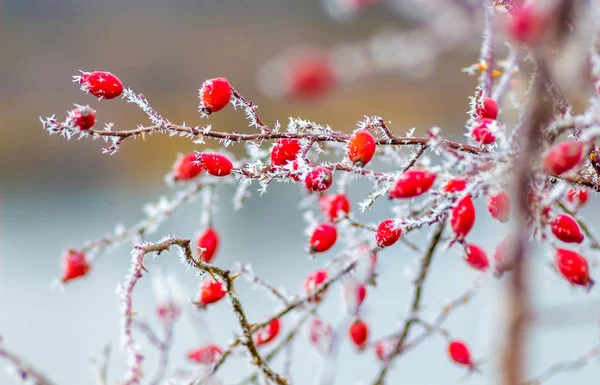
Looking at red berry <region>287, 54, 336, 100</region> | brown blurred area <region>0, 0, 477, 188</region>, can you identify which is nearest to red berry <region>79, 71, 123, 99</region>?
red berry <region>287, 54, 336, 100</region>

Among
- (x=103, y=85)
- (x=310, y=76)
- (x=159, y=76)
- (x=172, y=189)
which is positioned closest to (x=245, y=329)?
(x=103, y=85)

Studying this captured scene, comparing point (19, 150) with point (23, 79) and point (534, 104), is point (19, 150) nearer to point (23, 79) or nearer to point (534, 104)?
point (23, 79)

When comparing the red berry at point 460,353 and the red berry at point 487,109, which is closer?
the red berry at point 487,109

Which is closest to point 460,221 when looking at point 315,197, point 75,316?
point 315,197

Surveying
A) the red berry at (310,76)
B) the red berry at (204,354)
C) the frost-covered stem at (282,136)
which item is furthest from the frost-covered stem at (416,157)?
the red berry at (310,76)

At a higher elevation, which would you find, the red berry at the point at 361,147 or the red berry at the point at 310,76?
the red berry at the point at 310,76

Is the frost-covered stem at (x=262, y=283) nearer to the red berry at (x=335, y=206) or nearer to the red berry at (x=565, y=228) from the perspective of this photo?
the red berry at (x=335, y=206)
